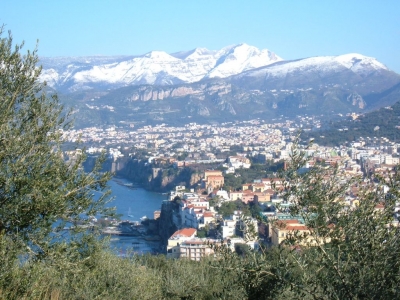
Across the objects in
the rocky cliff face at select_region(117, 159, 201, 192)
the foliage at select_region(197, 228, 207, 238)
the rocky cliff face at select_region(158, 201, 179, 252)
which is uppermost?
the foliage at select_region(197, 228, 207, 238)

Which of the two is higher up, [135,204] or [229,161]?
[229,161]

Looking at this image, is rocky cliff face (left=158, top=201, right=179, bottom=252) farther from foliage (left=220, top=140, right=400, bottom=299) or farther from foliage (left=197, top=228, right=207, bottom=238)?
foliage (left=220, top=140, right=400, bottom=299)

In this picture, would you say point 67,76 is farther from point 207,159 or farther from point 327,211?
point 327,211

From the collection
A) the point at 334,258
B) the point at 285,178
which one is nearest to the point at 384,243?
the point at 334,258

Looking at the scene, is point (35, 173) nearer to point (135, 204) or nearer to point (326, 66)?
point (135, 204)

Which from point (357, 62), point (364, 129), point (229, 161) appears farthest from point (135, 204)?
point (357, 62)

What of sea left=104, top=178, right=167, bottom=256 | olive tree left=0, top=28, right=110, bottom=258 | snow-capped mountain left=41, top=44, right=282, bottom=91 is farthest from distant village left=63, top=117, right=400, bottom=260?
snow-capped mountain left=41, top=44, right=282, bottom=91

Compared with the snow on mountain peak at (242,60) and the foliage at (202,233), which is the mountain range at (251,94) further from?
the foliage at (202,233)
